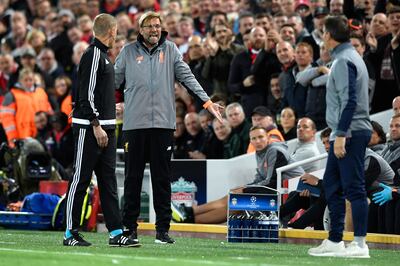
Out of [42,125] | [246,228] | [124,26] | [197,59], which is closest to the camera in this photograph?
[246,228]

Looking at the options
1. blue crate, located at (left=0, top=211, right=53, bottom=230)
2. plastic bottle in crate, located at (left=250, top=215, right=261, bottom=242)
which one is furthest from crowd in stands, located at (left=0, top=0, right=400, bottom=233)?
blue crate, located at (left=0, top=211, right=53, bottom=230)

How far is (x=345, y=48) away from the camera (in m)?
10.1

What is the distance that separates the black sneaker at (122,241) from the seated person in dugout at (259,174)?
3.69m

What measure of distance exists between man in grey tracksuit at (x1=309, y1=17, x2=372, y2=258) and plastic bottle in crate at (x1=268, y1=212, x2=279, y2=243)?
243 centimetres

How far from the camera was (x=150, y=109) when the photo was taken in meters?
11.2

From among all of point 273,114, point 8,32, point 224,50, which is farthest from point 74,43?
point 273,114

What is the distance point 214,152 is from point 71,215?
6209mm

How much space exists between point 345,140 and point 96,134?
231 cm

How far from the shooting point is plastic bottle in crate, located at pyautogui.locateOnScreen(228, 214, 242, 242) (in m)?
12.5

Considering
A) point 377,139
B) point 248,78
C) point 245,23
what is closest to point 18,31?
point 245,23

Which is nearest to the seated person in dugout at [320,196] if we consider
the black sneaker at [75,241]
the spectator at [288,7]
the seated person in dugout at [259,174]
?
the seated person in dugout at [259,174]

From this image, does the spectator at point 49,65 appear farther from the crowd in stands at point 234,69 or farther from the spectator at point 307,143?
the spectator at point 307,143

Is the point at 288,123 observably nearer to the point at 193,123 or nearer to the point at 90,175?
the point at 193,123

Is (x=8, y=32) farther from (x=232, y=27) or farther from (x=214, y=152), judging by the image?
(x=214, y=152)
